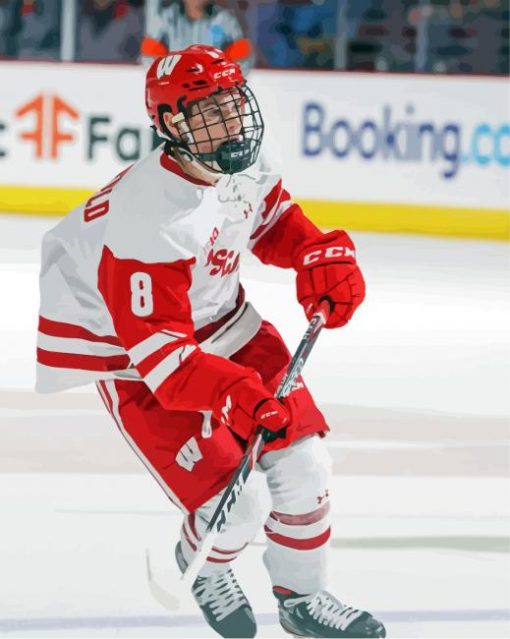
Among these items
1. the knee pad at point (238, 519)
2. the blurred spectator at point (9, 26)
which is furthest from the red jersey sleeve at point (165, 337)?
the blurred spectator at point (9, 26)

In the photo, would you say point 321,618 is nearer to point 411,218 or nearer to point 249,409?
point 249,409

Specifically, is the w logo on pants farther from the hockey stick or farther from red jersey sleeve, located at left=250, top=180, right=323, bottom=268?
red jersey sleeve, located at left=250, top=180, right=323, bottom=268

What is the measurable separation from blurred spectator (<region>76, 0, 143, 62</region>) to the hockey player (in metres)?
4.95

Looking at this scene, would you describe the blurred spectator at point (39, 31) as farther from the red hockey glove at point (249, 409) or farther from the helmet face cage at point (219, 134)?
the red hockey glove at point (249, 409)

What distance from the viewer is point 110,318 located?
2547 mm

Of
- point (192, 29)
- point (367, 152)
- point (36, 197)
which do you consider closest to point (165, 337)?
point (192, 29)

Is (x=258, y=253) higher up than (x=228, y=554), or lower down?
higher up

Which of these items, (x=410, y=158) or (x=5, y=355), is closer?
(x=5, y=355)

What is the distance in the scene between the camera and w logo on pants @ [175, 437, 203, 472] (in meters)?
2.52

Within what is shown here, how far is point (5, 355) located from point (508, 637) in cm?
248

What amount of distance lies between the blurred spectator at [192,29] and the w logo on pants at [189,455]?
4.52 m

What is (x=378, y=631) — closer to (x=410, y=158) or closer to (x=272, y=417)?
(x=272, y=417)

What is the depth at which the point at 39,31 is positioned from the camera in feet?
25.0

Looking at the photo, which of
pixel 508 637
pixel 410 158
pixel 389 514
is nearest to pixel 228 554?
pixel 508 637
